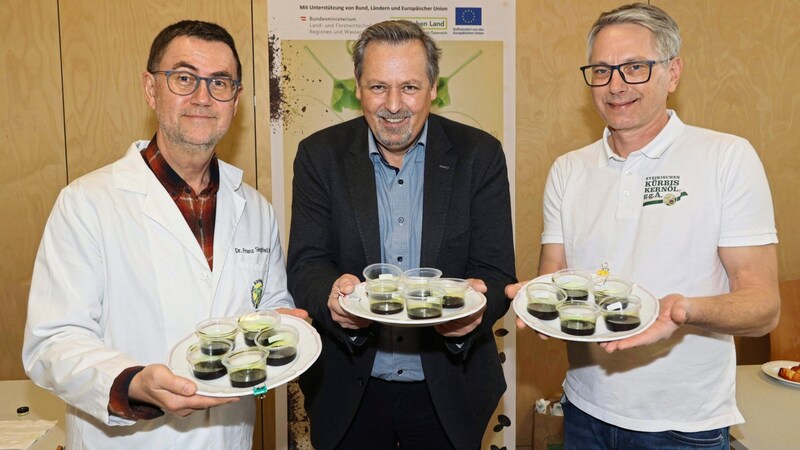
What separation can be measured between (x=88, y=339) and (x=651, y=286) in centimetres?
174

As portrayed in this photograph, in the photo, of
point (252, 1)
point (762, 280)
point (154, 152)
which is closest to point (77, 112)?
point (252, 1)

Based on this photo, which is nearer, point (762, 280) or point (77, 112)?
point (762, 280)

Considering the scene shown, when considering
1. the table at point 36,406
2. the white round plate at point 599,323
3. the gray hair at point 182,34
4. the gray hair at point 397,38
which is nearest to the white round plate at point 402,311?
the white round plate at point 599,323

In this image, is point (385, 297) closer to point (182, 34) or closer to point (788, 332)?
point (182, 34)

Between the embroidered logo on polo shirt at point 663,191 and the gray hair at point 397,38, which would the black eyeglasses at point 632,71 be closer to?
the embroidered logo on polo shirt at point 663,191

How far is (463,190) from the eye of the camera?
233 centimetres

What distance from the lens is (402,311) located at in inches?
78.6

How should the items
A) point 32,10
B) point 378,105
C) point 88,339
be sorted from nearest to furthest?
point 88,339 < point 378,105 < point 32,10

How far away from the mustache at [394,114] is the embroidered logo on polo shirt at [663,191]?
839 mm

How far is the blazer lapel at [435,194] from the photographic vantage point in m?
2.28

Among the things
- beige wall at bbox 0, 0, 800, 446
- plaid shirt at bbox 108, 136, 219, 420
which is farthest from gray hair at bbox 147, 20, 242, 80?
beige wall at bbox 0, 0, 800, 446

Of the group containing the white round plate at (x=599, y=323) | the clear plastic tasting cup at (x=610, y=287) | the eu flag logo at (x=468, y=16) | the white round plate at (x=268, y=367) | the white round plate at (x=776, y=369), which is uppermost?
the eu flag logo at (x=468, y=16)

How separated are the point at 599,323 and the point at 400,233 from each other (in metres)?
0.76

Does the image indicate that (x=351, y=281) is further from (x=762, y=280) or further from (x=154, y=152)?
(x=762, y=280)
